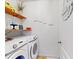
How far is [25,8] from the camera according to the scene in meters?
3.67

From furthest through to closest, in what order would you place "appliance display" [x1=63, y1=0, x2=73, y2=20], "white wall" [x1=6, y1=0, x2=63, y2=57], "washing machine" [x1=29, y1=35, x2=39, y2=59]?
"white wall" [x1=6, y1=0, x2=63, y2=57] < "washing machine" [x1=29, y1=35, x2=39, y2=59] < "appliance display" [x1=63, y1=0, x2=73, y2=20]

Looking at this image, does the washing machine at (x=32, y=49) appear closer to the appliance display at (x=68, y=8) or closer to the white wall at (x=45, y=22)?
the white wall at (x=45, y=22)

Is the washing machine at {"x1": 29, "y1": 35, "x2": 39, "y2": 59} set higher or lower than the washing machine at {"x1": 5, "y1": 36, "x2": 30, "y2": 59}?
lower

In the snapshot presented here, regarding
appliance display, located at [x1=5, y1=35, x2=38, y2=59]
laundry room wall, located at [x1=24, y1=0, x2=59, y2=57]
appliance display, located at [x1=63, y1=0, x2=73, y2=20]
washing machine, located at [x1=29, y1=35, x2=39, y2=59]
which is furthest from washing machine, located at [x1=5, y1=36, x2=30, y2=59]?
laundry room wall, located at [x1=24, y1=0, x2=59, y2=57]

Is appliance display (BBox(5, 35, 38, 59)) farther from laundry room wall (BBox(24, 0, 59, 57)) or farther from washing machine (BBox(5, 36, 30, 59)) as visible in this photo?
laundry room wall (BBox(24, 0, 59, 57))

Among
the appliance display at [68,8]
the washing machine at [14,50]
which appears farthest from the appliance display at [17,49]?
the appliance display at [68,8]

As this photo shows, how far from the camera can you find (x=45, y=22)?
11.7 feet

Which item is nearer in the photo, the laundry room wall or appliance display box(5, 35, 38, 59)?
appliance display box(5, 35, 38, 59)

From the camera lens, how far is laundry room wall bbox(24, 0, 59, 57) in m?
3.53

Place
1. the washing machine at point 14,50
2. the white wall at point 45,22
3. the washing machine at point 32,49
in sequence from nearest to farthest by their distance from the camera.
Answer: the washing machine at point 14,50 < the washing machine at point 32,49 < the white wall at point 45,22

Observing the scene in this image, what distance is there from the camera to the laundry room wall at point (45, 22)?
353 cm
